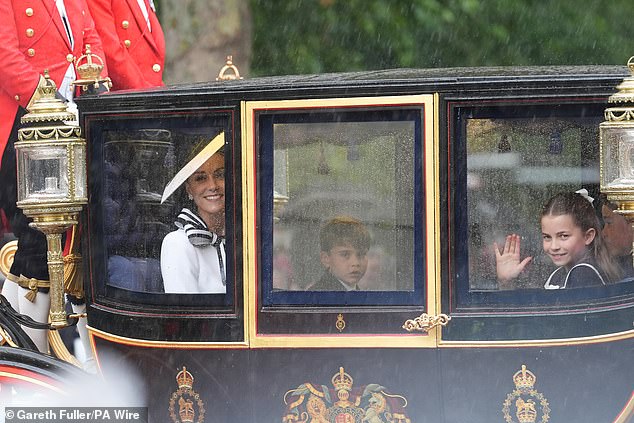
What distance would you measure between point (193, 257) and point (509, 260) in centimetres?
109

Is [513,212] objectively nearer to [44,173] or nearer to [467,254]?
[467,254]

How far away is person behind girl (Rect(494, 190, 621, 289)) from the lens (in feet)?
14.1

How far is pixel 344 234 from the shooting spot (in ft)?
14.3

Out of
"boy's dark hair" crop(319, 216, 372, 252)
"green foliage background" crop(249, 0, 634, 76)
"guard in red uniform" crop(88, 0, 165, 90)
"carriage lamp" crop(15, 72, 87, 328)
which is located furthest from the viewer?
"green foliage background" crop(249, 0, 634, 76)

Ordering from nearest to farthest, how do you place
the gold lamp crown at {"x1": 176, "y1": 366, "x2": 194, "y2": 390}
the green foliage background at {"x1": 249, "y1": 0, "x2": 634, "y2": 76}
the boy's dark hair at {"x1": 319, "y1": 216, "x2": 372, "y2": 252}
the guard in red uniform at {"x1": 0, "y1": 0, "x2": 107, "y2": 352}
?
the boy's dark hair at {"x1": 319, "y1": 216, "x2": 372, "y2": 252} → the gold lamp crown at {"x1": 176, "y1": 366, "x2": 194, "y2": 390} → the guard in red uniform at {"x1": 0, "y1": 0, "x2": 107, "y2": 352} → the green foliage background at {"x1": 249, "y1": 0, "x2": 634, "y2": 76}

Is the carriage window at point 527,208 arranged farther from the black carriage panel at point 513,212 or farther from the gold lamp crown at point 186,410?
the gold lamp crown at point 186,410

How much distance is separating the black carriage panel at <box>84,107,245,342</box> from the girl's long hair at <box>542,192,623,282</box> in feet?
3.46

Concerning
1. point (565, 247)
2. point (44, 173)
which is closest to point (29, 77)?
point (44, 173)

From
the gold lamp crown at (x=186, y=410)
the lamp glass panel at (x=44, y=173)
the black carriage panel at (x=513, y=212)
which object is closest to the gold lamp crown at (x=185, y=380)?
the gold lamp crown at (x=186, y=410)

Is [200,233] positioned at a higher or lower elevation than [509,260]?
higher

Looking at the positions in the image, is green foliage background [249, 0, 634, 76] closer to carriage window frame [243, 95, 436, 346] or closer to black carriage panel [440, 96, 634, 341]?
carriage window frame [243, 95, 436, 346]

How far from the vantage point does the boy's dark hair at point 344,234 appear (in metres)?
4.35

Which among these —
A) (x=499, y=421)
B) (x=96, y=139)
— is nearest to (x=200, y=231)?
(x=96, y=139)
